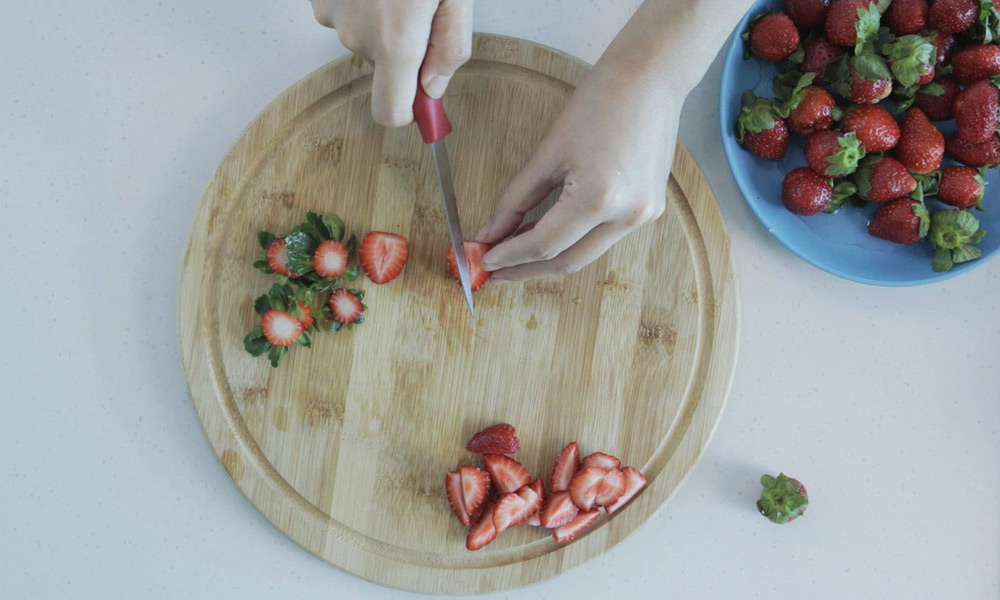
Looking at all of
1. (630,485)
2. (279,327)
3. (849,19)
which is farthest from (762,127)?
(279,327)

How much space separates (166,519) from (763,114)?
1.20m

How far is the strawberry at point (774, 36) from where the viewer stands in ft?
4.07

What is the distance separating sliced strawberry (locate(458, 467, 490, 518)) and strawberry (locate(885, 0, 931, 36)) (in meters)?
0.98

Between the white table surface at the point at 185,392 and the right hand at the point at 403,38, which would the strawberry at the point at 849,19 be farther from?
the right hand at the point at 403,38

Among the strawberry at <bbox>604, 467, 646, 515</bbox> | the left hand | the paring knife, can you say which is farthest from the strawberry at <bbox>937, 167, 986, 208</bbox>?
the paring knife

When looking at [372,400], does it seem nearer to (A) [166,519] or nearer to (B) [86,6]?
(A) [166,519]

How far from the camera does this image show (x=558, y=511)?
129cm

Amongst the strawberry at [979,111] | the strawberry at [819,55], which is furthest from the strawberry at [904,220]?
the strawberry at [819,55]

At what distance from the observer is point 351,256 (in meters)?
1.29

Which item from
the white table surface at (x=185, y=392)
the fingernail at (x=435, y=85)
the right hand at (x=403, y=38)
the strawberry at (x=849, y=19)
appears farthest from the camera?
the white table surface at (x=185, y=392)

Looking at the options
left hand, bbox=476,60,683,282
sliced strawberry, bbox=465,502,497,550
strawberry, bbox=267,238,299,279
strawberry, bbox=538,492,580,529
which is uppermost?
left hand, bbox=476,60,683,282

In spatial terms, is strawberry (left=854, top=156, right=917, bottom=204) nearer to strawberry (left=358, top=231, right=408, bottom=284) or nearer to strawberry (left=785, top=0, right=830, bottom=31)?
strawberry (left=785, top=0, right=830, bottom=31)

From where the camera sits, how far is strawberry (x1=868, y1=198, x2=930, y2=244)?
4.18 ft

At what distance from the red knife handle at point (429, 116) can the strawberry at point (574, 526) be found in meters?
0.66
